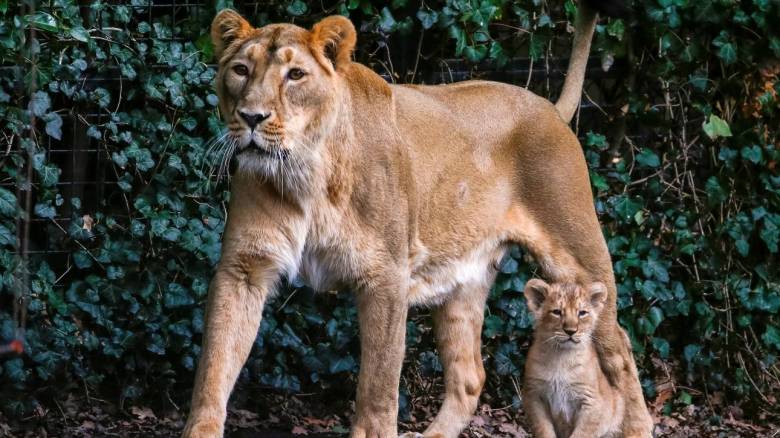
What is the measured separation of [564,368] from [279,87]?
6.20 ft

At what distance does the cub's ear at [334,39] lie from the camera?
4.10 m

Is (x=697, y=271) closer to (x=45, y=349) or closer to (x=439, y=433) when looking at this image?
(x=439, y=433)

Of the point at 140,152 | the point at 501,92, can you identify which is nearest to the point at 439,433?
the point at 501,92

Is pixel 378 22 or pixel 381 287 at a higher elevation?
pixel 378 22

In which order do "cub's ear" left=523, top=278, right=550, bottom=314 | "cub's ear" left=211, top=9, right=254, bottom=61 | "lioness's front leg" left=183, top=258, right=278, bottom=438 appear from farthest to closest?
"cub's ear" left=523, top=278, right=550, bottom=314
"cub's ear" left=211, top=9, right=254, bottom=61
"lioness's front leg" left=183, top=258, right=278, bottom=438

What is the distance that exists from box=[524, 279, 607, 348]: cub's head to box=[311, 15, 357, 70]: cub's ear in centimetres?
147

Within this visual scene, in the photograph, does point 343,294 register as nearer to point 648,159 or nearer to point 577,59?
point 577,59

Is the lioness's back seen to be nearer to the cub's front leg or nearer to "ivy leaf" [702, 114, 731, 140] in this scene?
the cub's front leg

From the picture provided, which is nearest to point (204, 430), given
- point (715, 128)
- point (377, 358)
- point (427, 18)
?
point (377, 358)

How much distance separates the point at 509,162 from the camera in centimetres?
518

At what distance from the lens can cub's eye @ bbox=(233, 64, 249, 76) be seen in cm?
397

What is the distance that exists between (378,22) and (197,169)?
46.6 inches

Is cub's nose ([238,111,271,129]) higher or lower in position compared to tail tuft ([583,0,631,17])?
lower

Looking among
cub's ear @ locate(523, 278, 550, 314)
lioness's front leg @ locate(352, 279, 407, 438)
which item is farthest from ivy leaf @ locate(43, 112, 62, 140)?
cub's ear @ locate(523, 278, 550, 314)
